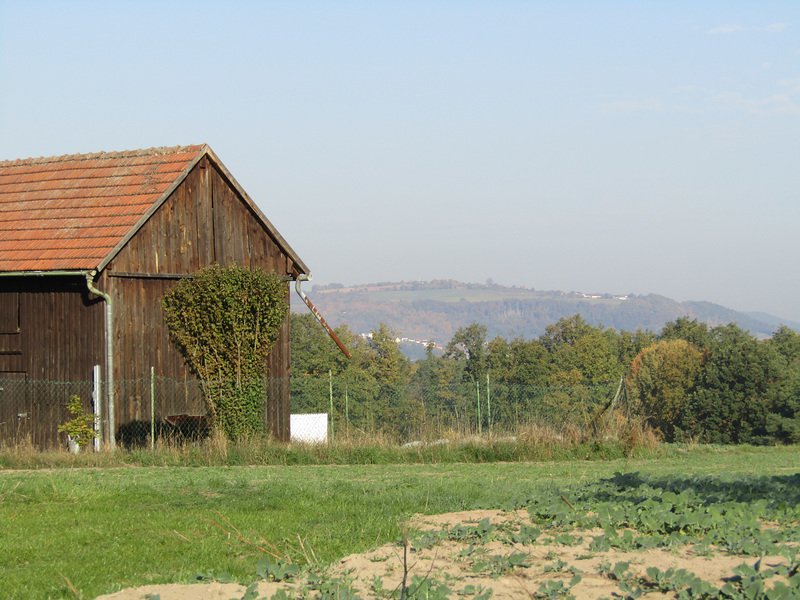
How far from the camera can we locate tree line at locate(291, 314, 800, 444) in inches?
Answer: 1258

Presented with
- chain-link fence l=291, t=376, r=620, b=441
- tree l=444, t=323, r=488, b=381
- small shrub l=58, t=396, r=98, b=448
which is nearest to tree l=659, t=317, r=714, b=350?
tree l=444, t=323, r=488, b=381

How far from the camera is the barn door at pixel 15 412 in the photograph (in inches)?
757

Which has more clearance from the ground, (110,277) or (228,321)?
(110,277)

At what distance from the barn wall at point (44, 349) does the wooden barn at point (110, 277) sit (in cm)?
2

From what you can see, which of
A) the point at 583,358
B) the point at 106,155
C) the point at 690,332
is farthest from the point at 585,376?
the point at 106,155

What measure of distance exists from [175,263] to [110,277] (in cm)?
186

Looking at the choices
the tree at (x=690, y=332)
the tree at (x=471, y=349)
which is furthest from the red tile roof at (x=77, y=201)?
the tree at (x=690, y=332)

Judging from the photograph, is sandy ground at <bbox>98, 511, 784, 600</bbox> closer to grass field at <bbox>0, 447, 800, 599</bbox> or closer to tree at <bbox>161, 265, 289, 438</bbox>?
grass field at <bbox>0, 447, 800, 599</bbox>

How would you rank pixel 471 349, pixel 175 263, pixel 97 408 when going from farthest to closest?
pixel 471 349 < pixel 175 263 < pixel 97 408

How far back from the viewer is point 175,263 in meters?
20.6

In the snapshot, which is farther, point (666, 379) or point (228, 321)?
point (666, 379)

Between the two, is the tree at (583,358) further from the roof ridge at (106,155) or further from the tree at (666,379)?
the roof ridge at (106,155)

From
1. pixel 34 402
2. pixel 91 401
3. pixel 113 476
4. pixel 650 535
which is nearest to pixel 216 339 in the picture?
pixel 91 401

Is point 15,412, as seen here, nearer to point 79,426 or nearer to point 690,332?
point 79,426
